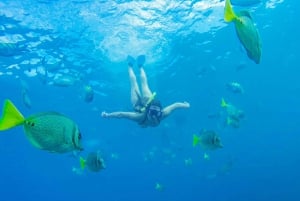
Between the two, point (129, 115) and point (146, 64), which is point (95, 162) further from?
point (146, 64)

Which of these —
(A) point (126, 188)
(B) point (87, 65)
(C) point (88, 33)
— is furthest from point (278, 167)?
(A) point (126, 188)

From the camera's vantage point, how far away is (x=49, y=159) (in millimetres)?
65562

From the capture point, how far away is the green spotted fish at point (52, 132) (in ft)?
8.80

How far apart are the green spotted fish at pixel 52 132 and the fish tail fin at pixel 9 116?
125 mm

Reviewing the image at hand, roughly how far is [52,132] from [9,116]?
19.8 inches

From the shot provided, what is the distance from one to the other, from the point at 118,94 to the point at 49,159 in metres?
36.1

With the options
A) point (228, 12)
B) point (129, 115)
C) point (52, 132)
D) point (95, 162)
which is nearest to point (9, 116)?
point (52, 132)

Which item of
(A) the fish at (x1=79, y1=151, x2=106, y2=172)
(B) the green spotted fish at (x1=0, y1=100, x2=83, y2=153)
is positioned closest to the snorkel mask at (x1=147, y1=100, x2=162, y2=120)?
(A) the fish at (x1=79, y1=151, x2=106, y2=172)

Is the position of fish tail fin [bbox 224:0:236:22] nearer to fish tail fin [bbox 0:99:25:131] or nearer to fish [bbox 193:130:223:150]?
fish tail fin [bbox 0:99:25:131]

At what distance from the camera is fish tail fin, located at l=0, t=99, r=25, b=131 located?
7.61ft

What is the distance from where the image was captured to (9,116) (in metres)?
2.36

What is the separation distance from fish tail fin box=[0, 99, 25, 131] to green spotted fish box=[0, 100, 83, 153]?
0.12 metres

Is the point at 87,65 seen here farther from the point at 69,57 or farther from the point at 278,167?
the point at 278,167

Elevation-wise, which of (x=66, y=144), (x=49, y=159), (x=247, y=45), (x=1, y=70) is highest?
(x=49, y=159)
